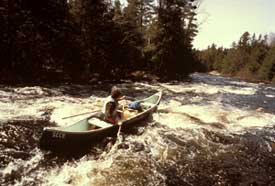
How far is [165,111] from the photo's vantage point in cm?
1502

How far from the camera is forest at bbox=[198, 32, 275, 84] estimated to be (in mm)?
58494

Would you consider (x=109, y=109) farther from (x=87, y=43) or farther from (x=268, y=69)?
Result: (x=268, y=69)

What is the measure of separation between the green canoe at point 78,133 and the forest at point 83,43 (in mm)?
12808

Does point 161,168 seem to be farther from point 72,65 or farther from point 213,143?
point 72,65

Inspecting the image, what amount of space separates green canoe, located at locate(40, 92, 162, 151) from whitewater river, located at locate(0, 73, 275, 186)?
32 cm

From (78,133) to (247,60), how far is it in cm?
7266

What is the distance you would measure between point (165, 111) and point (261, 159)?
620 centimetres

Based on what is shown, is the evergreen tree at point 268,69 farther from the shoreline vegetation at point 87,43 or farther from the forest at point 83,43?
the forest at point 83,43

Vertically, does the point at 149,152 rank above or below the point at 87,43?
below

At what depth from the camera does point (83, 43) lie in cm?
2608

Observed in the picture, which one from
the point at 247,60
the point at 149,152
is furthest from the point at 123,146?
the point at 247,60

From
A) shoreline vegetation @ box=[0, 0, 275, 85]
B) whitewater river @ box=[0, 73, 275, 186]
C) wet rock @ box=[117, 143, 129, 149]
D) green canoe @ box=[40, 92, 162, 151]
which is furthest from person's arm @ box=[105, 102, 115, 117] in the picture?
shoreline vegetation @ box=[0, 0, 275, 85]

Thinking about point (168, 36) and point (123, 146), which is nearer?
point (123, 146)

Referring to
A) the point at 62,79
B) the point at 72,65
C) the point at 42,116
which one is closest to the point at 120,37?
the point at 72,65
